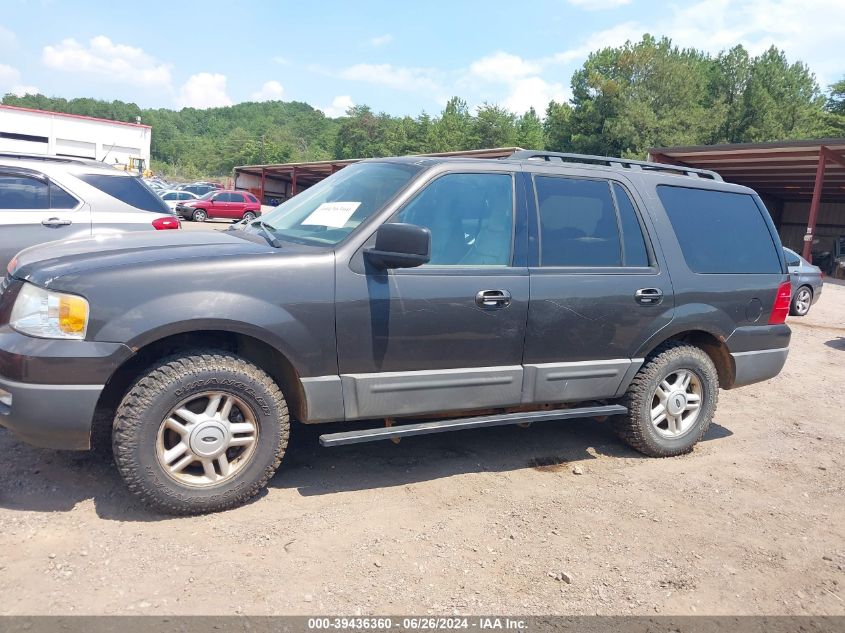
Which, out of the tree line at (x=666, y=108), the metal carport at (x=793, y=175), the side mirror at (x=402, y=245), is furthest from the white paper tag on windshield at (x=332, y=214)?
the tree line at (x=666, y=108)

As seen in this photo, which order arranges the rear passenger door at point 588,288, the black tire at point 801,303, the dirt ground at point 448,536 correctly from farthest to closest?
the black tire at point 801,303
the rear passenger door at point 588,288
the dirt ground at point 448,536

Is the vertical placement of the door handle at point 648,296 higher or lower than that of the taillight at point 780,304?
higher

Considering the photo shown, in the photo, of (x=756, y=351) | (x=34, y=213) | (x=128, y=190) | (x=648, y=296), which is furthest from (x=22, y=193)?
(x=756, y=351)

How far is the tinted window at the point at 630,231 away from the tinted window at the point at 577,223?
6 centimetres

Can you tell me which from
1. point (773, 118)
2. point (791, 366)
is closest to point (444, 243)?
point (791, 366)

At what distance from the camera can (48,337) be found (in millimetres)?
3012

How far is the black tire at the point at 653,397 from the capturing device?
4512 mm

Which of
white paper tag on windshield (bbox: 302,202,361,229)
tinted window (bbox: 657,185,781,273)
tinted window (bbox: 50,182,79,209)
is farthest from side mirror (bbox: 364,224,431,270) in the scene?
tinted window (bbox: 50,182,79,209)

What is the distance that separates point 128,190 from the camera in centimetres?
642

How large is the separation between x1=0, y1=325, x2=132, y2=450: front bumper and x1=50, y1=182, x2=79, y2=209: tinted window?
3.50m

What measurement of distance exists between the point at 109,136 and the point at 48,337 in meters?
54.7

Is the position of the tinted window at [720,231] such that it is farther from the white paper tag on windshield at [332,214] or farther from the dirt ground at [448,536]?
the white paper tag on windshield at [332,214]

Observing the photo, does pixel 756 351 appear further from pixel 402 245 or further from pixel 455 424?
pixel 402 245

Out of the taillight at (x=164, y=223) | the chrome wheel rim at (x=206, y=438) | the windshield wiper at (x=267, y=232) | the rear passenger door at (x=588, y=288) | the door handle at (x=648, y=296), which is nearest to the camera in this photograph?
the chrome wheel rim at (x=206, y=438)
